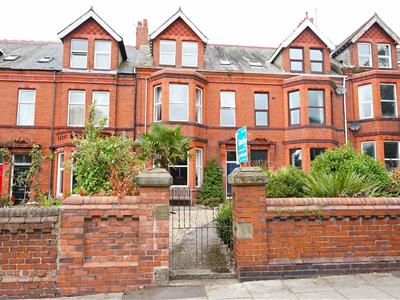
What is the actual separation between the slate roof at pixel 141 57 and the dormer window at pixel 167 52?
0.91 meters

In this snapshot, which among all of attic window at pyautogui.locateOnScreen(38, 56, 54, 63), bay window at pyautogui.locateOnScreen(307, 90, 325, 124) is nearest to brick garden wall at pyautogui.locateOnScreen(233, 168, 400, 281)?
bay window at pyautogui.locateOnScreen(307, 90, 325, 124)

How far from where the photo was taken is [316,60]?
1866 centimetres

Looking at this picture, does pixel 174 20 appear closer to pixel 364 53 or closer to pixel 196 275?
pixel 364 53

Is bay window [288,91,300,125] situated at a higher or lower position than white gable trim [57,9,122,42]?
lower

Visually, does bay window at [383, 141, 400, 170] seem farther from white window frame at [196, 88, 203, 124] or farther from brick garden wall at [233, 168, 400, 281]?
brick garden wall at [233, 168, 400, 281]

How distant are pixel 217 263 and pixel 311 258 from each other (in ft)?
5.74

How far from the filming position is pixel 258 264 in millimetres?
5113

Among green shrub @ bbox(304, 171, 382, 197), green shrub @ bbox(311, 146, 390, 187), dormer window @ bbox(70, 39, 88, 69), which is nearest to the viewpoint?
green shrub @ bbox(304, 171, 382, 197)

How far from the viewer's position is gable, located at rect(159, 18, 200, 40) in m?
17.6

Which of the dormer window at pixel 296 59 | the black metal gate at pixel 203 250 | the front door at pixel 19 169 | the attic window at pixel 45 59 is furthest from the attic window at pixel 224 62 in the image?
the black metal gate at pixel 203 250

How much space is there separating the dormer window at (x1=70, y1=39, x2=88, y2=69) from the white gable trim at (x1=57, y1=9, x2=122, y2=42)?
0.59m

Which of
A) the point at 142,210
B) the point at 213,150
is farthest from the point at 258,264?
the point at 213,150

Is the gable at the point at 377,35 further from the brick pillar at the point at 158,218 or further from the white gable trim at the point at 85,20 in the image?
the brick pillar at the point at 158,218

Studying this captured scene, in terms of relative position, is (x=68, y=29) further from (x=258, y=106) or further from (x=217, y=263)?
(x=217, y=263)
